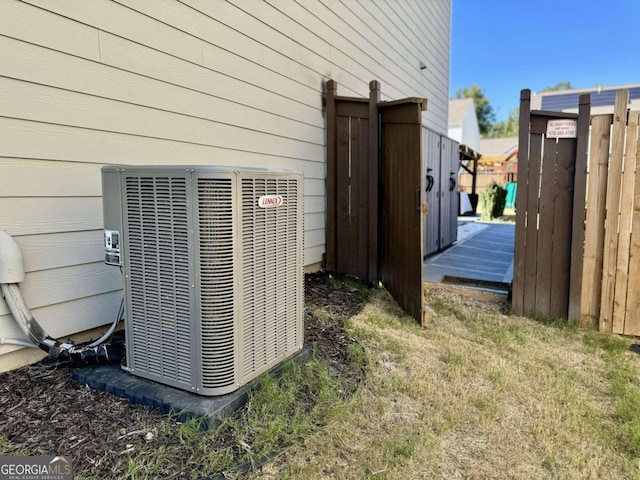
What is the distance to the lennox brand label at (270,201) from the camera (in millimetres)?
2117

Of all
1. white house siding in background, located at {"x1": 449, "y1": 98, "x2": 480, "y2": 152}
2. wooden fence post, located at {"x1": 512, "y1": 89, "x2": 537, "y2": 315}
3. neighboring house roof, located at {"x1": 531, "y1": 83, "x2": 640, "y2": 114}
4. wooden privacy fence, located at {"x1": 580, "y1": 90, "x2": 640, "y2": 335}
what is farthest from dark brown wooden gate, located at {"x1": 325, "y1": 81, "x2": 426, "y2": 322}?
white house siding in background, located at {"x1": 449, "y1": 98, "x2": 480, "y2": 152}

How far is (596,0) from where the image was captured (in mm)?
33000

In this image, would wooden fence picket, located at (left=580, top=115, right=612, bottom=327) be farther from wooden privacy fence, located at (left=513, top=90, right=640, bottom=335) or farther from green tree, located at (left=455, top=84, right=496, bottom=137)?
green tree, located at (left=455, top=84, right=496, bottom=137)

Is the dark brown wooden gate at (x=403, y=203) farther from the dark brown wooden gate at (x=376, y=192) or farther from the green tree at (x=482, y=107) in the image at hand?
the green tree at (x=482, y=107)

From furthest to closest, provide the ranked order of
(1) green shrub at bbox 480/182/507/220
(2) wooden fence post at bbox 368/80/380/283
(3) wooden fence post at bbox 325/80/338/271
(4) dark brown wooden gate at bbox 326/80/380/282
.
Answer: (1) green shrub at bbox 480/182/507/220, (3) wooden fence post at bbox 325/80/338/271, (4) dark brown wooden gate at bbox 326/80/380/282, (2) wooden fence post at bbox 368/80/380/283

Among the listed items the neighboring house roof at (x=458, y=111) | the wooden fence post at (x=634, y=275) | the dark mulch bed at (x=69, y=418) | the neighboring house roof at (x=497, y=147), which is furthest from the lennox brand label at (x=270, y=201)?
the neighboring house roof at (x=497, y=147)

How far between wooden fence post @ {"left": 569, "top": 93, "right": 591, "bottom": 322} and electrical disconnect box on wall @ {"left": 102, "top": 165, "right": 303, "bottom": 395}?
269 centimetres

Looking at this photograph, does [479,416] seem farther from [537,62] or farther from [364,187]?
[537,62]

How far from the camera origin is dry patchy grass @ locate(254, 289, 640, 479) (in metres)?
1.87

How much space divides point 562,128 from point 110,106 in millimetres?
3428

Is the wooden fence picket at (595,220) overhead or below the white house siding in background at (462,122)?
below

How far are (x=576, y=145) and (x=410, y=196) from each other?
4.60 feet

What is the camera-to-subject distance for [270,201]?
7.13 ft

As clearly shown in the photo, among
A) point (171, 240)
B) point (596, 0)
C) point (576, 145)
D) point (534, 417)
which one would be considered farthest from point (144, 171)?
point (596, 0)
